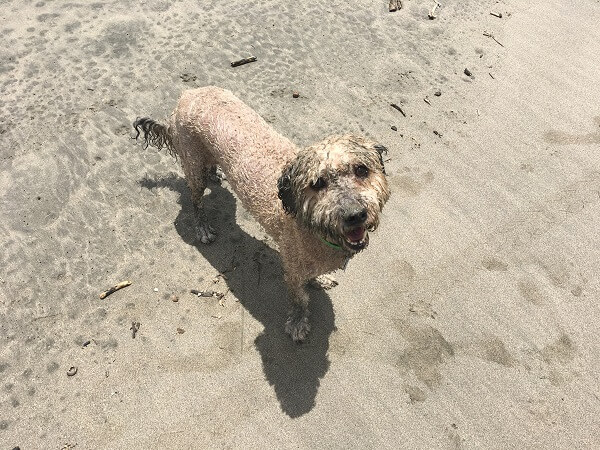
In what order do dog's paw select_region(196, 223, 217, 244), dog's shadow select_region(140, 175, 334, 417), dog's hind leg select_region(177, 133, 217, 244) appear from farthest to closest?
dog's paw select_region(196, 223, 217, 244) < dog's hind leg select_region(177, 133, 217, 244) < dog's shadow select_region(140, 175, 334, 417)

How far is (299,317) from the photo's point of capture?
4.86m

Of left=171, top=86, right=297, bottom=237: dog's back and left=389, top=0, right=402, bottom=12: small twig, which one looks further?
left=389, top=0, right=402, bottom=12: small twig

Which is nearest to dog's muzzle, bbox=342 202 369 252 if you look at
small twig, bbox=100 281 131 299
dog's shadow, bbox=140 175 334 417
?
dog's shadow, bbox=140 175 334 417

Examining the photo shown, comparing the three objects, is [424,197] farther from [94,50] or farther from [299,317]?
[94,50]

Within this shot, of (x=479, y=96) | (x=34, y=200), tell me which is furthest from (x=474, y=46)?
(x=34, y=200)

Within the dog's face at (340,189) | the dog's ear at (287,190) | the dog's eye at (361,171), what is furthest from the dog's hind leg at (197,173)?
the dog's eye at (361,171)

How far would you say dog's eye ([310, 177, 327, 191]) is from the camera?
3.36m

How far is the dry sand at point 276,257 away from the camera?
4.43 m

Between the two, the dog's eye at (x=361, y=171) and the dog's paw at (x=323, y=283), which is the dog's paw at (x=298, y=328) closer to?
the dog's paw at (x=323, y=283)

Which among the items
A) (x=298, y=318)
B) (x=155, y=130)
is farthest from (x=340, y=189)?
(x=155, y=130)

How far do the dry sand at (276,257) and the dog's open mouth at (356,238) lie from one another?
76.0 inches

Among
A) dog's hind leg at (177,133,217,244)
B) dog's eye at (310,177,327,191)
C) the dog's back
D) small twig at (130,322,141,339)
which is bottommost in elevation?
small twig at (130,322,141,339)

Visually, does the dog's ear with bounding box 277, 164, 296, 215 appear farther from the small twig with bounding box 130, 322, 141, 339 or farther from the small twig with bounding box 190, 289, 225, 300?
the small twig with bounding box 130, 322, 141, 339

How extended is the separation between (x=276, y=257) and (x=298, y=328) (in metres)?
1.15
